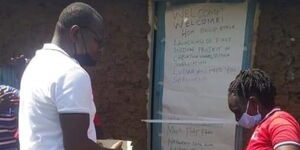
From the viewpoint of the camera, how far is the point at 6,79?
20.1 ft

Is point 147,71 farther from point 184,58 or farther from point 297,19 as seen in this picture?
point 297,19

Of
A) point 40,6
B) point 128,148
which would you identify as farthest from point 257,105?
point 40,6

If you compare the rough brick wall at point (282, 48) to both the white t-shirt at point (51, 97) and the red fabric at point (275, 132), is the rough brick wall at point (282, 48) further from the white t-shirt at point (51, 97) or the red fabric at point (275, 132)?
the white t-shirt at point (51, 97)

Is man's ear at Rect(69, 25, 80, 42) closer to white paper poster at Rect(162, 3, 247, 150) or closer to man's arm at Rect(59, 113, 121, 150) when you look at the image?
man's arm at Rect(59, 113, 121, 150)

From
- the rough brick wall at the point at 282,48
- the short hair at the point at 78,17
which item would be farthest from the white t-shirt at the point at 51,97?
the rough brick wall at the point at 282,48

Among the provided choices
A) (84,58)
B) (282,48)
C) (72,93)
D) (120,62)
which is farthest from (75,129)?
(120,62)

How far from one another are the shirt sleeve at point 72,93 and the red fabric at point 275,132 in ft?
3.23

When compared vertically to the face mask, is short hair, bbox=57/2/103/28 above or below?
above

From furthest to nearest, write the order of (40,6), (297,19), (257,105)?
(40,6) < (297,19) < (257,105)

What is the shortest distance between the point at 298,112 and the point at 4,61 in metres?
3.13

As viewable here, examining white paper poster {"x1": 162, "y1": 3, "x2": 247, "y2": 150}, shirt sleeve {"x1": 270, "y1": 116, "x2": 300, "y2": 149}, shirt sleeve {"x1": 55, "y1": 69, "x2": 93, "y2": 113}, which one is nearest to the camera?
shirt sleeve {"x1": 55, "y1": 69, "x2": 93, "y2": 113}

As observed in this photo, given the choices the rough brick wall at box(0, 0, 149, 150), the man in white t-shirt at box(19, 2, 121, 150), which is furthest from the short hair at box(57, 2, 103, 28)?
the rough brick wall at box(0, 0, 149, 150)

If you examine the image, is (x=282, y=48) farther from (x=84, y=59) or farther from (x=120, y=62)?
(x=84, y=59)

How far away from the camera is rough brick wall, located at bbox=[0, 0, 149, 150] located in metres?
5.84
